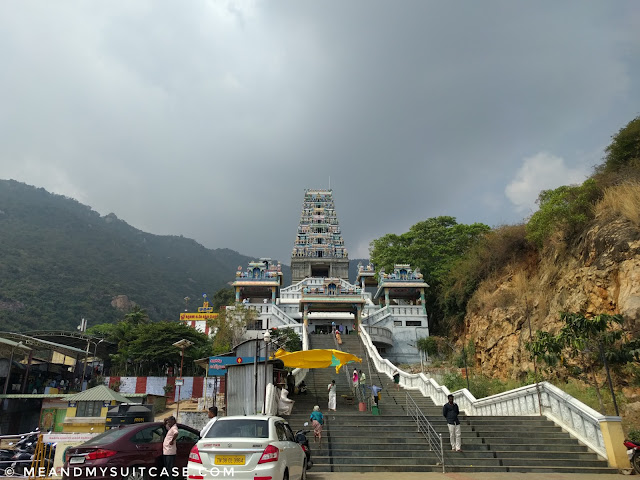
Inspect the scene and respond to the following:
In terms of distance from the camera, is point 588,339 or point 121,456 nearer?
point 121,456

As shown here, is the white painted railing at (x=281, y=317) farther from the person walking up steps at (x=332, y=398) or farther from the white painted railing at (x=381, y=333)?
the person walking up steps at (x=332, y=398)

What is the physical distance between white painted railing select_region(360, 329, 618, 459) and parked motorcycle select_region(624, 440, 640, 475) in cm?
53

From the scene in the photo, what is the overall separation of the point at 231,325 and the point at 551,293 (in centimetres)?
2346

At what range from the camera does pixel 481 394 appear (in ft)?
61.9

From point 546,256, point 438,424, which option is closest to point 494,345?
point 546,256

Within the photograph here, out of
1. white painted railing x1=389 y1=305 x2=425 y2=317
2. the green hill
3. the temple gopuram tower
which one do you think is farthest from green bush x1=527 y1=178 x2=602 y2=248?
the green hill

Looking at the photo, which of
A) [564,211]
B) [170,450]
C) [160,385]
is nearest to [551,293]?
[564,211]

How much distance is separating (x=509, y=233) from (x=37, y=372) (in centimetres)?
3316

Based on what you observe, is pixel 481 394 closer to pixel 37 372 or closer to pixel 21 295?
pixel 37 372

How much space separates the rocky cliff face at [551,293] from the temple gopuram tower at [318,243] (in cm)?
2973

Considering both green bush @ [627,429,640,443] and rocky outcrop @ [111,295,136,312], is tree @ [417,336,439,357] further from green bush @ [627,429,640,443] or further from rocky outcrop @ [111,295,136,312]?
rocky outcrop @ [111,295,136,312]

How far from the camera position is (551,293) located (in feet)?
69.7

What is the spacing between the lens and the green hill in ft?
266

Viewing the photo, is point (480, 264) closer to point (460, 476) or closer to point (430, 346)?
point (430, 346)
